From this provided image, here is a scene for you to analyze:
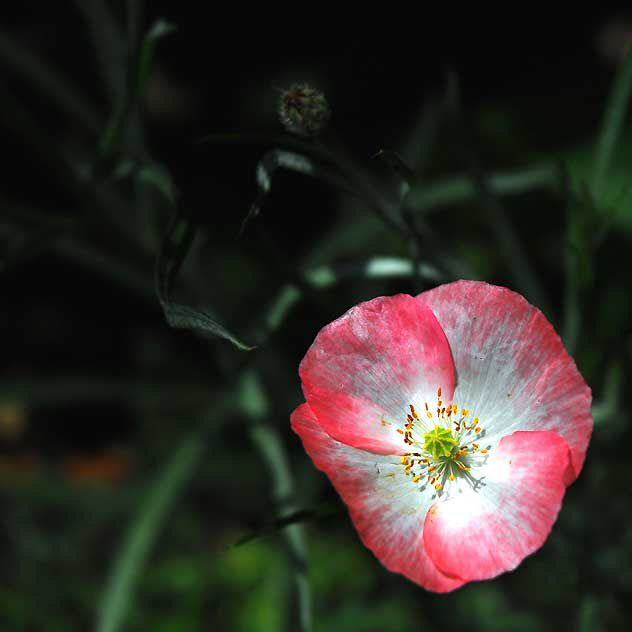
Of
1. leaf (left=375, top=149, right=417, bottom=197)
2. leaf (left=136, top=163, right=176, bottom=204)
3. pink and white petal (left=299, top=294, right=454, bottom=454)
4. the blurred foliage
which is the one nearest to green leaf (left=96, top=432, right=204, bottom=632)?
the blurred foliage

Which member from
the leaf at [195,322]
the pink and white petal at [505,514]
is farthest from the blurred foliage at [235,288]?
the pink and white petal at [505,514]

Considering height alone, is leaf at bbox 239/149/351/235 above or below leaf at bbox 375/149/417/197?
below

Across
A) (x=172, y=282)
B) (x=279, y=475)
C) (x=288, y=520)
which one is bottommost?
(x=279, y=475)

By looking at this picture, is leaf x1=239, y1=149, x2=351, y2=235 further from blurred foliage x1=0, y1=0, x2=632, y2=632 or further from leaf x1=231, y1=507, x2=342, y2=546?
leaf x1=231, y1=507, x2=342, y2=546

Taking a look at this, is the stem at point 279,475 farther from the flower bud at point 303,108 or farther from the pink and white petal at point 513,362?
the flower bud at point 303,108

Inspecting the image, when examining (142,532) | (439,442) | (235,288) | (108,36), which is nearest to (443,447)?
(439,442)

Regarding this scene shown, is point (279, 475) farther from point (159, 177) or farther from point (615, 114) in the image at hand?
point (615, 114)
